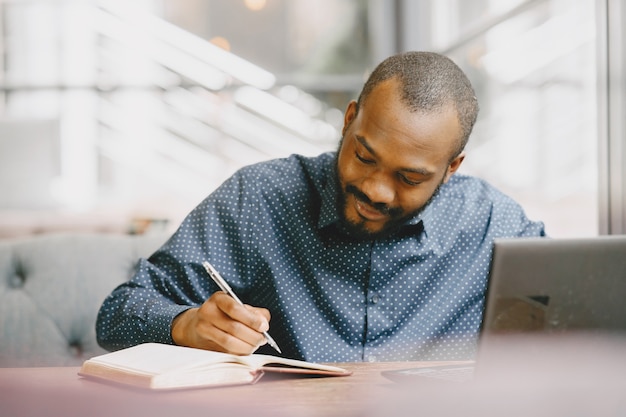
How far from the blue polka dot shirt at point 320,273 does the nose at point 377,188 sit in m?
0.14

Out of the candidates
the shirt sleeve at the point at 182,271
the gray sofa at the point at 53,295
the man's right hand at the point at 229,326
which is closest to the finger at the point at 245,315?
the man's right hand at the point at 229,326

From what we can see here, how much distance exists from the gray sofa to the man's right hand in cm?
72

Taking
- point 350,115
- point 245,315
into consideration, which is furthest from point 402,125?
point 245,315

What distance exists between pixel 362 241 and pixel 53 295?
0.70 meters

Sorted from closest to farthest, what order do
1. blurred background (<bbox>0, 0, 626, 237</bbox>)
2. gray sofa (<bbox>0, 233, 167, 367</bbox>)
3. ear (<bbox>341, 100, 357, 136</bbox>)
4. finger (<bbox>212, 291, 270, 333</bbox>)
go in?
finger (<bbox>212, 291, 270, 333</bbox>), ear (<bbox>341, 100, 357, 136</bbox>), gray sofa (<bbox>0, 233, 167, 367</bbox>), blurred background (<bbox>0, 0, 626, 237</bbox>)

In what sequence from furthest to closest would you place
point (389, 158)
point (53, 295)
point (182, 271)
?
point (53, 295)
point (182, 271)
point (389, 158)

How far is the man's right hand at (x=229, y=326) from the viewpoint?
1122 millimetres

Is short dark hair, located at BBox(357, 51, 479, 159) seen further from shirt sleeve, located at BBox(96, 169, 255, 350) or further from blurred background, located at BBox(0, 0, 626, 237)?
blurred background, located at BBox(0, 0, 626, 237)

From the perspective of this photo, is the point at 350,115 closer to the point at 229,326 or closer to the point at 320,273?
the point at 320,273

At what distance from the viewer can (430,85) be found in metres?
1.44

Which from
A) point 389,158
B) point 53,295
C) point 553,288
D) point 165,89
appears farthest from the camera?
point 165,89

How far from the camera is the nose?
1.40 metres

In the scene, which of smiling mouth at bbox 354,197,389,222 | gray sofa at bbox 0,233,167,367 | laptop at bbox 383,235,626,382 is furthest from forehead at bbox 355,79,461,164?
gray sofa at bbox 0,233,167,367

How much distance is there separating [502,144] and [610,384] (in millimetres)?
2022
